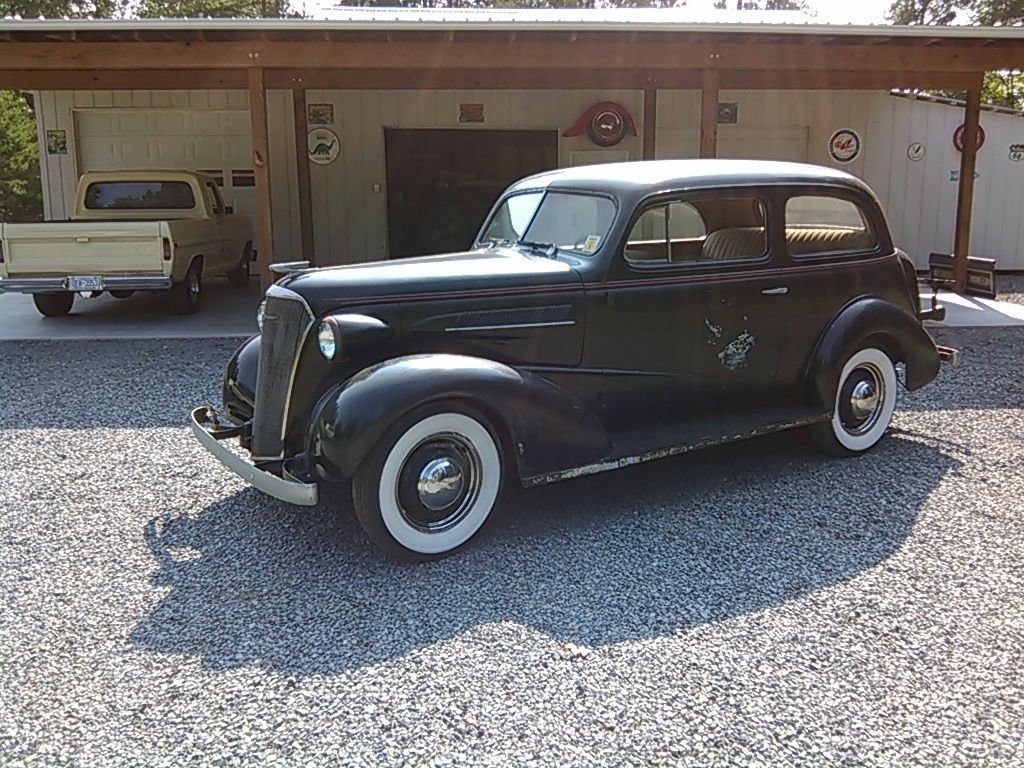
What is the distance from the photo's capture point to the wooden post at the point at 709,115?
9094 mm

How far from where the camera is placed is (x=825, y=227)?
5.20 metres

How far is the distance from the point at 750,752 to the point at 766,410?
8.69 feet

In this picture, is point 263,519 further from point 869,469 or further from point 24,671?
point 869,469

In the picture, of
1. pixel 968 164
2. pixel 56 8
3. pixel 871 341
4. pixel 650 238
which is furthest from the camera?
pixel 56 8

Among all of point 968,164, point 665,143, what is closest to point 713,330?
point 968,164

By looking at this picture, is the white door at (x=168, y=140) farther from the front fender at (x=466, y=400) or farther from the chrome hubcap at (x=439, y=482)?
the chrome hubcap at (x=439, y=482)

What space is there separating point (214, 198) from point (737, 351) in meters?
9.03

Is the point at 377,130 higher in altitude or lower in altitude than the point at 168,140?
higher

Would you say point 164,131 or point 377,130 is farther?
point 377,130

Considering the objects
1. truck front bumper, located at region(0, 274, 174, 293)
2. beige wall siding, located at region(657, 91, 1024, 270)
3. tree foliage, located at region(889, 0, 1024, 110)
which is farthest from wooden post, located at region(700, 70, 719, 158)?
tree foliage, located at region(889, 0, 1024, 110)

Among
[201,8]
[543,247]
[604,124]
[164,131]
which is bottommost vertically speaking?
[543,247]

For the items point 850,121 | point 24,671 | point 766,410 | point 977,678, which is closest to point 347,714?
point 24,671

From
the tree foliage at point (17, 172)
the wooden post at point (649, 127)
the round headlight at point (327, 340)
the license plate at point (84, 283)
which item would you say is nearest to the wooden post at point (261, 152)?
the license plate at point (84, 283)

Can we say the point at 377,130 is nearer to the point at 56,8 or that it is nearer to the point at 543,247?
the point at 543,247
